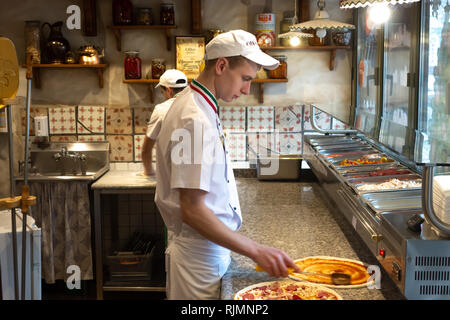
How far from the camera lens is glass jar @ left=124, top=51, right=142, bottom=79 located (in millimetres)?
4867

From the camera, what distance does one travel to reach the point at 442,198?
5.37 ft

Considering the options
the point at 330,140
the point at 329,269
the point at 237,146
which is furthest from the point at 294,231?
the point at 237,146

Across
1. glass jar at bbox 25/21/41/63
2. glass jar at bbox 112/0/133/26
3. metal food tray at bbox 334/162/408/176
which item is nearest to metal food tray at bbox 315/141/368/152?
metal food tray at bbox 334/162/408/176

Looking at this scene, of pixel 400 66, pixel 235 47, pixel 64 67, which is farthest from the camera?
pixel 64 67

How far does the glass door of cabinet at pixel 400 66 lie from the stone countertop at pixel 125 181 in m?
1.90

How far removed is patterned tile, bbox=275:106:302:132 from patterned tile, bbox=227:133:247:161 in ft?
1.16

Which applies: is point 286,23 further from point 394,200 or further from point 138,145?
point 394,200

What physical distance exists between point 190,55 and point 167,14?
1.36 ft

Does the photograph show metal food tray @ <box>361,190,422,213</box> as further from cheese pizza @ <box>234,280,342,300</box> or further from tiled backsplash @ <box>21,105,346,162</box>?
tiled backsplash @ <box>21,105,346,162</box>

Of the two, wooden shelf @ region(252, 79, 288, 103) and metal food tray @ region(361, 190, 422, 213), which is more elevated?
wooden shelf @ region(252, 79, 288, 103)

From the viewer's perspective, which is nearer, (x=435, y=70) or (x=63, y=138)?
(x=435, y=70)

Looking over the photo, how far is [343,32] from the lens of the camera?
15.8ft

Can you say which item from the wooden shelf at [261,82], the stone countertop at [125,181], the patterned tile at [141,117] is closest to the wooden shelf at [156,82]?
the wooden shelf at [261,82]
